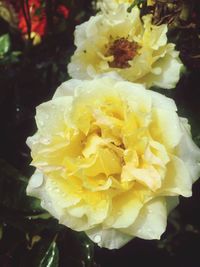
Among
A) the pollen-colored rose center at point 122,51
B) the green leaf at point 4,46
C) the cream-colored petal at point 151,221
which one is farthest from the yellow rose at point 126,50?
the green leaf at point 4,46

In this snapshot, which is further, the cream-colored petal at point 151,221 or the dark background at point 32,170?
the dark background at point 32,170

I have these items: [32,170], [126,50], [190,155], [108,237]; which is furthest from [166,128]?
[32,170]

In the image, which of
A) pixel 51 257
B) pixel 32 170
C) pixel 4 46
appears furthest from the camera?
pixel 4 46

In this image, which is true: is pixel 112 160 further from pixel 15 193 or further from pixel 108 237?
pixel 15 193

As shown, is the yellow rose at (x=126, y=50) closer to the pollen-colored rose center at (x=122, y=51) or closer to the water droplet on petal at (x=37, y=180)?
the pollen-colored rose center at (x=122, y=51)

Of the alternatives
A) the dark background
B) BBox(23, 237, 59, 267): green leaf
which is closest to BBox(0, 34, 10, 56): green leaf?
the dark background

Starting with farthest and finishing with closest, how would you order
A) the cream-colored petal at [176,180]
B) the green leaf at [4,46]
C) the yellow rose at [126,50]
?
the green leaf at [4,46] → the yellow rose at [126,50] → the cream-colored petal at [176,180]

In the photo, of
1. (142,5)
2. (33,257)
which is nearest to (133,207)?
(33,257)

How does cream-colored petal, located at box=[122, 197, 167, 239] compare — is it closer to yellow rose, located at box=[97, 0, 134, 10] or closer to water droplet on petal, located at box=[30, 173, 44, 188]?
water droplet on petal, located at box=[30, 173, 44, 188]
